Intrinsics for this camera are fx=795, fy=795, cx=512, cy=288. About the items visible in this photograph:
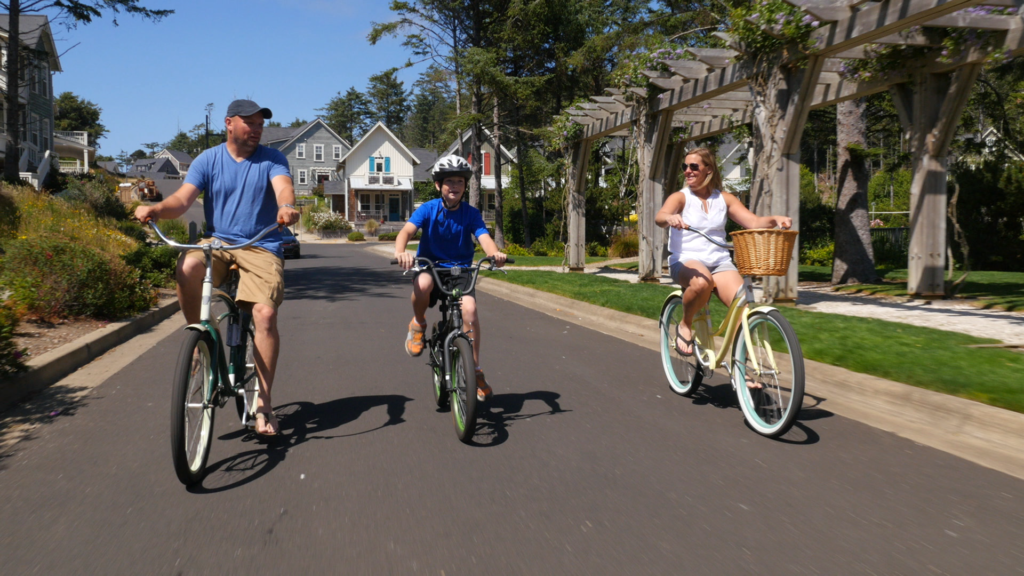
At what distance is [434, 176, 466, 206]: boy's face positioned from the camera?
5.41m

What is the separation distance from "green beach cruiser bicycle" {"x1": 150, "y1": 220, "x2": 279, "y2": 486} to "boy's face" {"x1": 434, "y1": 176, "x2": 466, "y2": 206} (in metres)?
1.29

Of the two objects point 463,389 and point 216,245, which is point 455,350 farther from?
point 216,245

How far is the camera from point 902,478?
14.0 ft

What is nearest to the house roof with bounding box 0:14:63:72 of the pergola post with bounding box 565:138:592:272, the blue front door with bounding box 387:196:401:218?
the blue front door with bounding box 387:196:401:218

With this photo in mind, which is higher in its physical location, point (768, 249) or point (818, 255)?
point (768, 249)

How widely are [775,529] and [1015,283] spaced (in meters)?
12.5

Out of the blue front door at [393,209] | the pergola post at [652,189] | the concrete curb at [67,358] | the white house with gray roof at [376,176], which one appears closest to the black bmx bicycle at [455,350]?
the concrete curb at [67,358]

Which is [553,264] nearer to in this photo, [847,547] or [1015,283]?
[1015,283]

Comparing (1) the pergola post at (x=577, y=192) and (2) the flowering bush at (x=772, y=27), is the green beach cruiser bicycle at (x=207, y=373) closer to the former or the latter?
(2) the flowering bush at (x=772, y=27)

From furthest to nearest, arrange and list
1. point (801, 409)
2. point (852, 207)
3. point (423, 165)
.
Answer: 1. point (423, 165)
2. point (852, 207)
3. point (801, 409)

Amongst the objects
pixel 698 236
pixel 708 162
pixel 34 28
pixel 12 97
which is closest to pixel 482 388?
pixel 698 236

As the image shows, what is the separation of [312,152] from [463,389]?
8008cm

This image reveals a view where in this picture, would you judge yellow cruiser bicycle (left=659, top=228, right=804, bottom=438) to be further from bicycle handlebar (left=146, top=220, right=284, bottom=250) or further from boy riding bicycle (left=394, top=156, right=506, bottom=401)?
bicycle handlebar (left=146, top=220, right=284, bottom=250)

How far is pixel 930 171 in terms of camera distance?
1152cm
